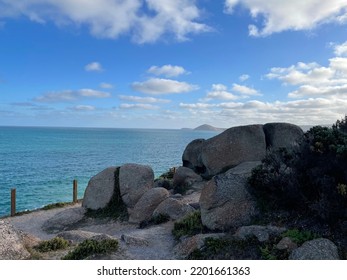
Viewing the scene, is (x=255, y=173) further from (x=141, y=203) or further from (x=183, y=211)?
(x=141, y=203)

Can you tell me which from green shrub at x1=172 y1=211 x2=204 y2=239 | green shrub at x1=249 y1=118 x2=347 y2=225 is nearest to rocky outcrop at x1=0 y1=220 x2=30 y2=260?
green shrub at x1=172 y1=211 x2=204 y2=239

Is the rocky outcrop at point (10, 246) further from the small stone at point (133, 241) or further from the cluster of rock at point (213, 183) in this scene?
the cluster of rock at point (213, 183)

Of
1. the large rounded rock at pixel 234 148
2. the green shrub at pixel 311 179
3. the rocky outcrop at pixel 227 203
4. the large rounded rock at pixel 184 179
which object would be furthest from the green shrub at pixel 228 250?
the large rounded rock at pixel 184 179

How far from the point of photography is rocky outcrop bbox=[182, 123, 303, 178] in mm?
23891

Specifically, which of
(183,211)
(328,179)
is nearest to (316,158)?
(328,179)

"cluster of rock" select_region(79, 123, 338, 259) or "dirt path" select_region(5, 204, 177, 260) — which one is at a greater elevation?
"cluster of rock" select_region(79, 123, 338, 259)

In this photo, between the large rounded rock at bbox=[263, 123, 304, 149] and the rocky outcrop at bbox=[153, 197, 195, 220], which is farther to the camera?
the large rounded rock at bbox=[263, 123, 304, 149]

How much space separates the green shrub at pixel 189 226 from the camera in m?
12.0

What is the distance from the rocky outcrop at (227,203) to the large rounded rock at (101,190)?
1097 centimetres

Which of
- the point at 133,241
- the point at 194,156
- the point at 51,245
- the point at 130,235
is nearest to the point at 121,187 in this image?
the point at 194,156

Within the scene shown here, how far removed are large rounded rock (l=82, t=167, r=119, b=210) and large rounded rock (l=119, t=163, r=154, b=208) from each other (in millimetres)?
746

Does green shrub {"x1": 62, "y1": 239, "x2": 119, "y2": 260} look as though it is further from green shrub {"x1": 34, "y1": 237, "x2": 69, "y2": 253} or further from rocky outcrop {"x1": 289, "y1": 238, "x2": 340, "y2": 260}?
rocky outcrop {"x1": 289, "y1": 238, "x2": 340, "y2": 260}

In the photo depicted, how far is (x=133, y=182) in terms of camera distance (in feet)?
70.9

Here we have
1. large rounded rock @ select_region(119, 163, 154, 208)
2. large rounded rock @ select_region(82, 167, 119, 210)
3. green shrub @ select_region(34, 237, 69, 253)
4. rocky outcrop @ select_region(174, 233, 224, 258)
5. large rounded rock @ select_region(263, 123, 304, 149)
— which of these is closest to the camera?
rocky outcrop @ select_region(174, 233, 224, 258)
